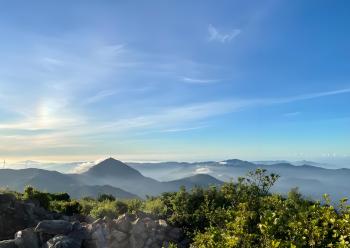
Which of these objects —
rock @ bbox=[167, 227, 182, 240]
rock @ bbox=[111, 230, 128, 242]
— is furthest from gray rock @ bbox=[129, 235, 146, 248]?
rock @ bbox=[167, 227, 182, 240]

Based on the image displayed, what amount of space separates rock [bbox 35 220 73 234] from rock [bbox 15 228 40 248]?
0.66 meters

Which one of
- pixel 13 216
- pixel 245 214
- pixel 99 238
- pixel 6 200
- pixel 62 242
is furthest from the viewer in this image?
pixel 6 200

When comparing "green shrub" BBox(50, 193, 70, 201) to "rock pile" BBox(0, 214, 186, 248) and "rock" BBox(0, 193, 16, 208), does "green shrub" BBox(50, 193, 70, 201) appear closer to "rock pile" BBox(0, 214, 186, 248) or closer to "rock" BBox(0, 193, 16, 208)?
"rock" BBox(0, 193, 16, 208)

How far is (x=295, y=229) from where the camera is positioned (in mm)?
15617

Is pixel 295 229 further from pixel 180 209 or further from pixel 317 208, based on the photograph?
pixel 180 209

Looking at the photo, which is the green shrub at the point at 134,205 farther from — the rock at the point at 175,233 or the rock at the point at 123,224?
the rock at the point at 123,224

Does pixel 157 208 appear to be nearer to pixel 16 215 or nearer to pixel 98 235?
pixel 98 235

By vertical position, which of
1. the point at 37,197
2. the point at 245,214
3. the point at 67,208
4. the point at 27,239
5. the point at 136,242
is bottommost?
the point at 136,242

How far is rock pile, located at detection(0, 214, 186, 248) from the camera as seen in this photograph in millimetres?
31848

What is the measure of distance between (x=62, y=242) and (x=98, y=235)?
3.19 meters

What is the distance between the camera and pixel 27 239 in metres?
32.2

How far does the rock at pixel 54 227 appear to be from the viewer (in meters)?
33.5

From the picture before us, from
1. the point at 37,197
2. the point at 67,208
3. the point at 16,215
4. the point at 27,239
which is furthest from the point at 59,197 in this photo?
the point at 27,239

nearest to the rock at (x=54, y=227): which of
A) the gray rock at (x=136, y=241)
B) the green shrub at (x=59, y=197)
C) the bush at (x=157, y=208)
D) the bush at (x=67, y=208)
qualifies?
the gray rock at (x=136, y=241)
